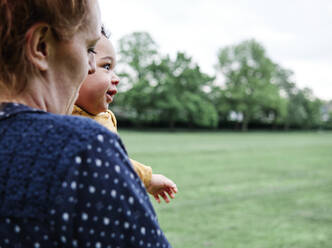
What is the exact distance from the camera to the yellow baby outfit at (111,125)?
5.64ft

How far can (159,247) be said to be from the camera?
768mm

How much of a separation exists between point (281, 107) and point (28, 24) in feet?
210

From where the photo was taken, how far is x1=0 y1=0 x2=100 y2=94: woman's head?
0.76m

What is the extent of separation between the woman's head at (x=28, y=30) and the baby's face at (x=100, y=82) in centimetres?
86

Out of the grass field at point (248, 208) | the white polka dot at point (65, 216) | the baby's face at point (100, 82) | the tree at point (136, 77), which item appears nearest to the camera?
the white polka dot at point (65, 216)

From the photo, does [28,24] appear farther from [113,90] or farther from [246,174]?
[246,174]

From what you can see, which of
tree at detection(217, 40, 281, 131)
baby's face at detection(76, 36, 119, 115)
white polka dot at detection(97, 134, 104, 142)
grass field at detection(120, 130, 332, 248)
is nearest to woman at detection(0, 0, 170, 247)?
white polka dot at detection(97, 134, 104, 142)

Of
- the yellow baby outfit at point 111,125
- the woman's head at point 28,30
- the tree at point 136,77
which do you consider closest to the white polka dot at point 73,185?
the woman's head at point 28,30

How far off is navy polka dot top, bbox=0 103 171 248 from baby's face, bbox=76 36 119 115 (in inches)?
38.1

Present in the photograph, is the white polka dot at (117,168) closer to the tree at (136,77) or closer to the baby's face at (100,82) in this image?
the baby's face at (100,82)

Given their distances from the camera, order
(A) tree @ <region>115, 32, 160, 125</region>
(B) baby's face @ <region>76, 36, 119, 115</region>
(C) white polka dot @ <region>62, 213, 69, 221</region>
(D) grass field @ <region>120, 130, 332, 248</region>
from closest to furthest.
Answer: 1. (C) white polka dot @ <region>62, 213, 69, 221</region>
2. (B) baby's face @ <region>76, 36, 119, 115</region>
3. (D) grass field @ <region>120, 130, 332, 248</region>
4. (A) tree @ <region>115, 32, 160, 125</region>

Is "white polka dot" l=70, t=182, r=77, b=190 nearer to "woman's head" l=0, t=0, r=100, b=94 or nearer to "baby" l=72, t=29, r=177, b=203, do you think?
"woman's head" l=0, t=0, r=100, b=94

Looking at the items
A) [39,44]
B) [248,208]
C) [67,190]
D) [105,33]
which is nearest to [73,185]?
[67,190]

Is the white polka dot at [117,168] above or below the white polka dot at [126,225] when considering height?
above
